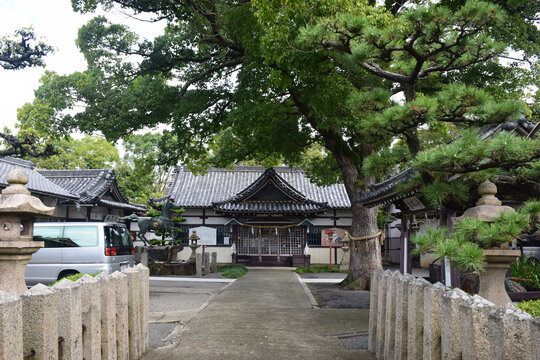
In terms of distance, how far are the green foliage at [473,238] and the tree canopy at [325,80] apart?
0.80 meters

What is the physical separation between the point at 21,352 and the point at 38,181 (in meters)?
16.0

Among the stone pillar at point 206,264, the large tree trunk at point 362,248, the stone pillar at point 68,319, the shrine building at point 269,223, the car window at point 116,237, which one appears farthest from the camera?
the shrine building at point 269,223

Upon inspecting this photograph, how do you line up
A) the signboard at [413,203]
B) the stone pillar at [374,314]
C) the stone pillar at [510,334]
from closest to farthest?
the stone pillar at [510,334] < the stone pillar at [374,314] < the signboard at [413,203]

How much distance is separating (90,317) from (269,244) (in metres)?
21.7

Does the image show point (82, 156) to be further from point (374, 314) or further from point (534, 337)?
point (534, 337)

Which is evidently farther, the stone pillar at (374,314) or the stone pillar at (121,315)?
the stone pillar at (374,314)

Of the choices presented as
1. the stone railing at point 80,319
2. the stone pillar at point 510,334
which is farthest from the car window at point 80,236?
the stone pillar at point 510,334

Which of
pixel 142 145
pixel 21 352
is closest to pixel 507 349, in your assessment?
pixel 21 352

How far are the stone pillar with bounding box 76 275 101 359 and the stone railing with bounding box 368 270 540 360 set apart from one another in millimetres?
3278

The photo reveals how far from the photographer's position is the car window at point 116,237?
11203 millimetres

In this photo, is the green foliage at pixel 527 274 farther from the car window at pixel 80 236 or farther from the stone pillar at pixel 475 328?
the car window at pixel 80 236

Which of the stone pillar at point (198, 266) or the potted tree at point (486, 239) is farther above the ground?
the potted tree at point (486, 239)

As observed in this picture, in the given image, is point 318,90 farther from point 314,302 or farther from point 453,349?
point 453,349

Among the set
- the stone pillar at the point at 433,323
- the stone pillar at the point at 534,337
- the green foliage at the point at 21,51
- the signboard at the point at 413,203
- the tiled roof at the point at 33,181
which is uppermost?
the green foliage at the point at 21,51
